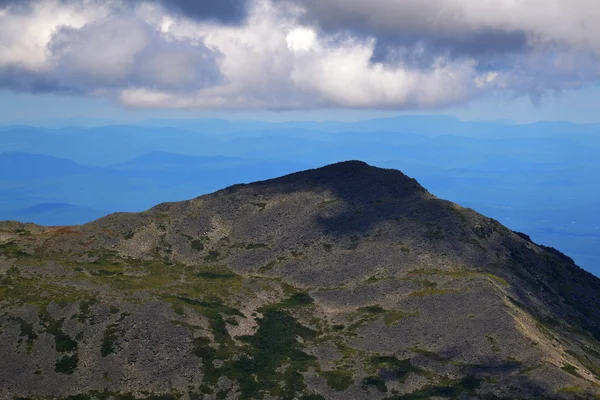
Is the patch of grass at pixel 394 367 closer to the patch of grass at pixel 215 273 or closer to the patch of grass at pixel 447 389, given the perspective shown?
the patch of grass at pixel 447 389

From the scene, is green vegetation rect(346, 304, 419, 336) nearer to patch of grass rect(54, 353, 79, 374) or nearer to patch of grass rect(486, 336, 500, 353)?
patch of grass rect(486, 336, 500, 353)

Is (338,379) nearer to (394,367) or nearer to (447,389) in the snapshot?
(394,367)

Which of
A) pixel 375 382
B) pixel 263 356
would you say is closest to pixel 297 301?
pixel 263 356

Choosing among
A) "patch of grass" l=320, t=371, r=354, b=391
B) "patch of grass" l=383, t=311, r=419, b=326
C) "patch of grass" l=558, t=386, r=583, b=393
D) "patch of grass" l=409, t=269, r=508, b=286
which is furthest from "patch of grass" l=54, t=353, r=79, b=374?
"patch of grass" l=558, t=386, r=583, b=393

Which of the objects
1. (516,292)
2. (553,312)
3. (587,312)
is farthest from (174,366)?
(587,312)

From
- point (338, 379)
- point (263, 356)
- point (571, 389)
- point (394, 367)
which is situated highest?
point (263, 356)

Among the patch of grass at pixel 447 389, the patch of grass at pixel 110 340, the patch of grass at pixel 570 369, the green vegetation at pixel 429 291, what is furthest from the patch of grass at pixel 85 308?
the patch of grass at pixel 570 369
